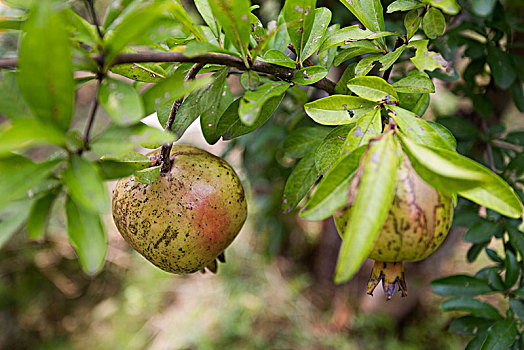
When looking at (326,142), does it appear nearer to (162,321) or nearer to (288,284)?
(288,284)

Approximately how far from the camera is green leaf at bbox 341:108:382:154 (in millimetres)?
477

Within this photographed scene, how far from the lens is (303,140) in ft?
2.59

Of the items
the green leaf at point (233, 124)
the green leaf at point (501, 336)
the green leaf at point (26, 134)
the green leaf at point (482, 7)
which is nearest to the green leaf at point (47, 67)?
the green leaf at point (26, 134)

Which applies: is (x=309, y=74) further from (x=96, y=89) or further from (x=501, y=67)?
(x=501, y=67)

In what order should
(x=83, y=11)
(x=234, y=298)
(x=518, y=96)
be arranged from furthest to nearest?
1. (x=234, y=298)
2. (x=83, y=11)
3. (x=518, y=96)

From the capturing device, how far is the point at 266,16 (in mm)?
1298

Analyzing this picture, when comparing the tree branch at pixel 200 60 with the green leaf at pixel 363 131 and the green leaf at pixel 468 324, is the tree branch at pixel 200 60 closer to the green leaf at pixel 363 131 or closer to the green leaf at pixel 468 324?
the green leaf at pixel 363 131

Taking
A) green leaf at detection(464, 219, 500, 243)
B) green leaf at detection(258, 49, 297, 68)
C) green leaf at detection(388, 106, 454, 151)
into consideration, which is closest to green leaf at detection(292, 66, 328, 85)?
green leaf at detection(258, 49, 297, 68)

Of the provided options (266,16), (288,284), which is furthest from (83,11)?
(288,284)

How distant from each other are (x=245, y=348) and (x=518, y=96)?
1.87 metres

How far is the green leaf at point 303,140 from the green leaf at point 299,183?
0.10 metres

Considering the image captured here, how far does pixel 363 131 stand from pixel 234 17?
8.1 inches

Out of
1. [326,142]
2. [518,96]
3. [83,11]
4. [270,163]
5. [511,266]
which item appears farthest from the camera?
[83,11]

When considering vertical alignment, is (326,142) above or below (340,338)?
above
